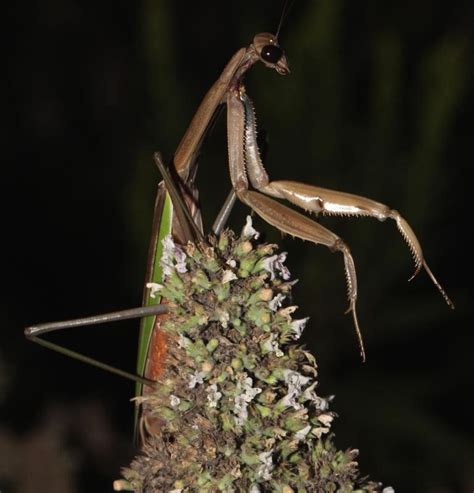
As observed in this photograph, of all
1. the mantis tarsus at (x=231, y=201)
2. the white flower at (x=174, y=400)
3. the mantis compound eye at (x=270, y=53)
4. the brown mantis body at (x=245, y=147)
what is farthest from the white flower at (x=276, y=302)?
the mantis compound eye at (x=270, y=53)

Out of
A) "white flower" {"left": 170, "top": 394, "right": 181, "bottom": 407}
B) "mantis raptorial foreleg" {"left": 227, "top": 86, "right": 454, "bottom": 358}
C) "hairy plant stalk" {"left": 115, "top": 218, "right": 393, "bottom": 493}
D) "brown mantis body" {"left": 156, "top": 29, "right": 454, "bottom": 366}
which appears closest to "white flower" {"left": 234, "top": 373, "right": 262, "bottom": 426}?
"hairy plant stalk" {"left": 115, "top": 218, "right": 393, "bottom": 493}

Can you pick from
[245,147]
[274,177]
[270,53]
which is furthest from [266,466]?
[274,177]

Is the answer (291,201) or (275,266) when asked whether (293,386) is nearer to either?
(275,266)

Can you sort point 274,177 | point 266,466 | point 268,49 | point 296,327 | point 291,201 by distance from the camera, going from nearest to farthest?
1. point 266,466
2. point 296,327
3. point 291,201
4. point 268,49
5. point 274,177

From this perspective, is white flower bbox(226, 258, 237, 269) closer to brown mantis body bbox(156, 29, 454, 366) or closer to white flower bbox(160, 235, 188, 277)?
white flower bbox(160, 235, 188, 277)

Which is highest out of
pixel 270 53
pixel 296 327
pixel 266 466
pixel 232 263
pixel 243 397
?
pixel 270 53

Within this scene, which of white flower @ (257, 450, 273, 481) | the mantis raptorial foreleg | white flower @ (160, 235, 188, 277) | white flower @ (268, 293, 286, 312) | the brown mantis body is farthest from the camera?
the brown mantis body

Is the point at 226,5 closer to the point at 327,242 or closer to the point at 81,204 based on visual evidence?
the point at 81,204
